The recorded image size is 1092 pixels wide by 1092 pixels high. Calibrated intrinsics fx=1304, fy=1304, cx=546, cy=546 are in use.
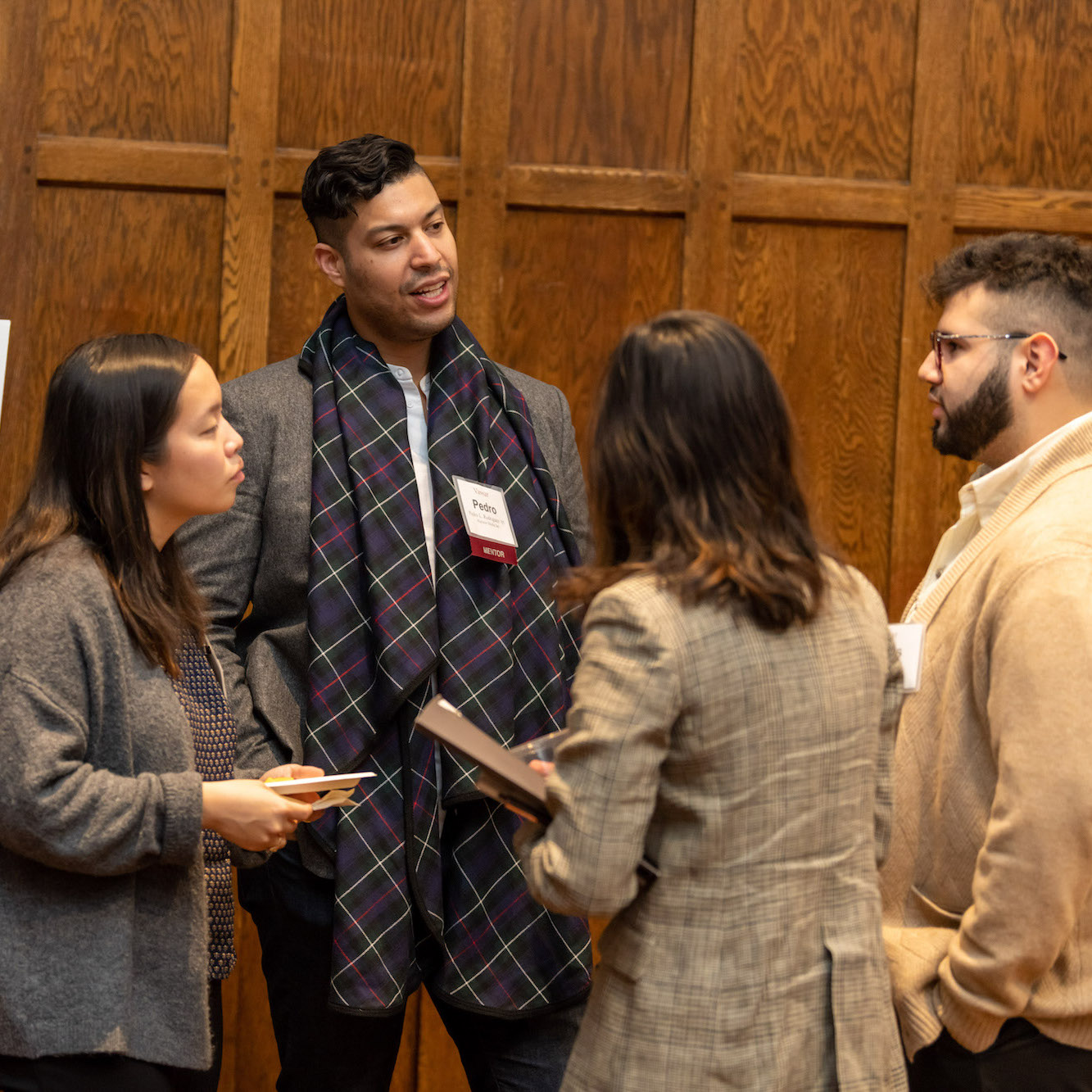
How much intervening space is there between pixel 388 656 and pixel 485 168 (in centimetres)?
132

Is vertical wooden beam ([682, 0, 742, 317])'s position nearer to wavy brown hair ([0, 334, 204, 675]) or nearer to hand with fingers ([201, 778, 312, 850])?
wavy brown hair ([0, 334, 204, 675])

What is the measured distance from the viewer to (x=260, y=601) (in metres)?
2.24

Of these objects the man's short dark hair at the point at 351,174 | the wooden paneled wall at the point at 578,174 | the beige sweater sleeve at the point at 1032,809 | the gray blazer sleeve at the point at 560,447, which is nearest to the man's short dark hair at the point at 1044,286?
the beige sweater sleeve at the point at 1032,809

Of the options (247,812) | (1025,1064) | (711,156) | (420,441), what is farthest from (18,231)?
(1025,1064)

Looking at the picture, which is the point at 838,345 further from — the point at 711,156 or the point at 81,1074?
the point at 81,1074

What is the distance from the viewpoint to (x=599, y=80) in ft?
9.67

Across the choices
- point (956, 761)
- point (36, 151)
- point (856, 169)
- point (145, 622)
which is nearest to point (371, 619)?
point (145, 622)

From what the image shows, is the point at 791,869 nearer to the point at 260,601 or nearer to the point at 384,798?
the point at 384,798

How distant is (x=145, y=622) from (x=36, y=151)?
1.58m

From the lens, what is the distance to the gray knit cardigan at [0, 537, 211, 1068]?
5.12 ft

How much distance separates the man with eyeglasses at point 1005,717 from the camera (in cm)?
157

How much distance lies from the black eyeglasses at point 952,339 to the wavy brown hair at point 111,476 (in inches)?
44.6

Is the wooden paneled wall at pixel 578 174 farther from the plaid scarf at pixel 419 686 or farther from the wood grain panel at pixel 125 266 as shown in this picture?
the plaid scarf at pixel 419 686

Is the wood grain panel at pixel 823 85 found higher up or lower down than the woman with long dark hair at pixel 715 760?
higher up
